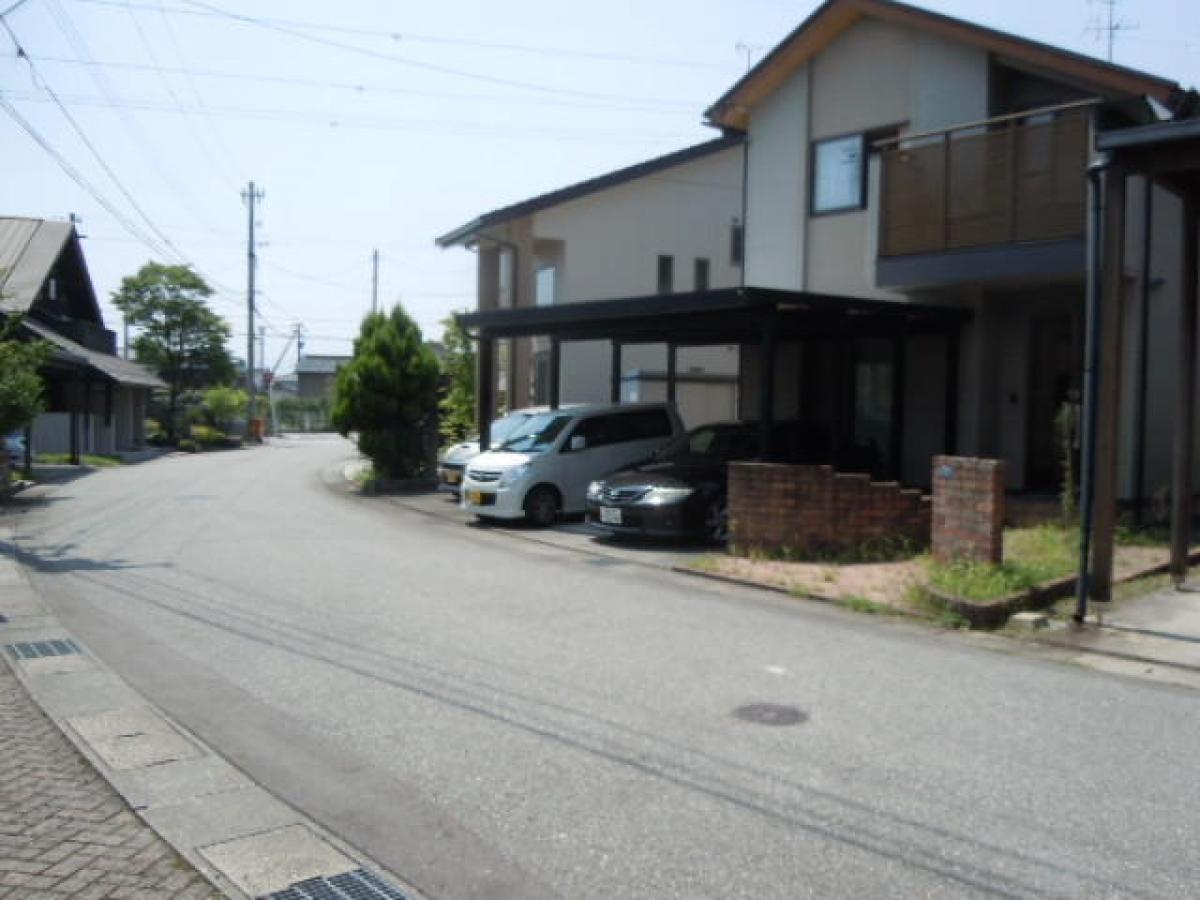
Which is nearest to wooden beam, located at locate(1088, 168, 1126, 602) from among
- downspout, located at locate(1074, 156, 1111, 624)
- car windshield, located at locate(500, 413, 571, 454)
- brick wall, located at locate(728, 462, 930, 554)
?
downspout, located at locate(1074, 156, 1111, 624)

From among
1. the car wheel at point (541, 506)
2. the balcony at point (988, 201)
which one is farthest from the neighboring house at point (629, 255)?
the balcony at point (988, 201)

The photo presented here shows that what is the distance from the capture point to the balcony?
12.0 metres

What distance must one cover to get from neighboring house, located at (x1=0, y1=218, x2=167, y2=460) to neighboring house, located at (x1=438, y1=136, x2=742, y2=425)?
13240mm

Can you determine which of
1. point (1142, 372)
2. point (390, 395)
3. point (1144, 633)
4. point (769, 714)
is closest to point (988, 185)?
point (1142, 372)

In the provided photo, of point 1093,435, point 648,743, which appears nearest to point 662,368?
point 1093,435

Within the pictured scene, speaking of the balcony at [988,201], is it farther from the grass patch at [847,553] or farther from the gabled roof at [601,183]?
the gabled roof at [601,183]

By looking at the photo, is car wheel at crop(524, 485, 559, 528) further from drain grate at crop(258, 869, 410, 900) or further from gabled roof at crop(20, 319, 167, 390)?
gabled roof at crop(20, 319, 167, 390)

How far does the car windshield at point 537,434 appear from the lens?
1559 centimetres

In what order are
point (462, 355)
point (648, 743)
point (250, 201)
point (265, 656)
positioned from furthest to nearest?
1. point (250, 201)
2. point (462, 355)
3. point (265, 656)
4. point (648, 743)

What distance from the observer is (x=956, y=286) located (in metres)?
13.8

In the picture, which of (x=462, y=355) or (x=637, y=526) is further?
(x=462, y=355)

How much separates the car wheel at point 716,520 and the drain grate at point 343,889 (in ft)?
30.0

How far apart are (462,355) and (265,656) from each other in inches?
871

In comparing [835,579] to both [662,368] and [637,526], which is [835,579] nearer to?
[637,526]
